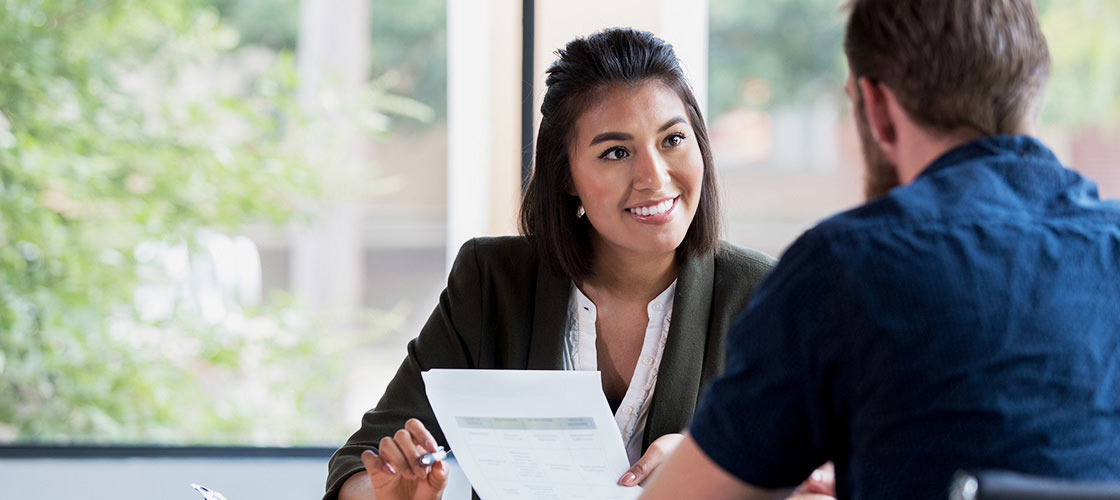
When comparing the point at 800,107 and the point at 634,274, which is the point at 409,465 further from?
the point at 800,107

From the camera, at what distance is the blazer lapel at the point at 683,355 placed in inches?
65.2

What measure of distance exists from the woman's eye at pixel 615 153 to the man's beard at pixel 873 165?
31.2 inches

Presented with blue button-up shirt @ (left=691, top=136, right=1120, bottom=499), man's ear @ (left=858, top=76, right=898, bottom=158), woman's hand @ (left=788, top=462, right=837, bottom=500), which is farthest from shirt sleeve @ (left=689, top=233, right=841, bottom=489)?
woman's hand @ (left=788, top=462, right=837, bottom=500)

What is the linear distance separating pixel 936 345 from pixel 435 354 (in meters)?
1.10

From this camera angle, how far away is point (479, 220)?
3.17 meters

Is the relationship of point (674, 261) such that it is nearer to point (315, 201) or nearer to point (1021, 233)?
point (1021, 233)

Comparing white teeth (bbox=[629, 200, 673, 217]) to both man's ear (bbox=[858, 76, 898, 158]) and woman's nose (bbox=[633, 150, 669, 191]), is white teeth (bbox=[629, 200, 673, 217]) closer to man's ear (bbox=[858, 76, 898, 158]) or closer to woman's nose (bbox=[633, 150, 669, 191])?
woman's nose (bbox=[633, 150, 669, 191])

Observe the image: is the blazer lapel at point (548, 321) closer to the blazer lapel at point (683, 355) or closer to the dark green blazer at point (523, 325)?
the dark green blazer at point (523, 325)

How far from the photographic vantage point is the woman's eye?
1744 mm

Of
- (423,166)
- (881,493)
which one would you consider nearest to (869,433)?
(881,493)

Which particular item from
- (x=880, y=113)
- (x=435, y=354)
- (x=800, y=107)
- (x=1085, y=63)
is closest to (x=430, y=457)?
(x=435, y=354)

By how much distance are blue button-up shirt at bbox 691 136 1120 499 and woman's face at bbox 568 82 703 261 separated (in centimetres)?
86

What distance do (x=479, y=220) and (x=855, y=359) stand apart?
2.40 metres

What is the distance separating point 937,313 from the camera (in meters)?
0.79
